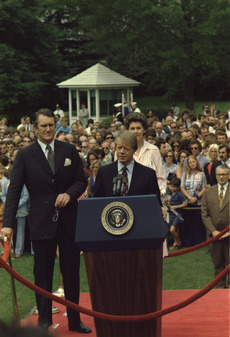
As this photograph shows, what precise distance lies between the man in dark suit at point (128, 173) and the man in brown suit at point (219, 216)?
14.1 ft

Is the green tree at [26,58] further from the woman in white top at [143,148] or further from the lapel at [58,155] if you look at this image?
the lapel at [58,155]

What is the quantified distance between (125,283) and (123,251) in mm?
256

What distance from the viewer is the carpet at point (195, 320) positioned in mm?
6443

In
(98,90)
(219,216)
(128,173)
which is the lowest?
(219,216)

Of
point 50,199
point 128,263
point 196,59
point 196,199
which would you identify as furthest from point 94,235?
point 196,59

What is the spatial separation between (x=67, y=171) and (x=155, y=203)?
1.45 metres

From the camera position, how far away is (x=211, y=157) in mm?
12367

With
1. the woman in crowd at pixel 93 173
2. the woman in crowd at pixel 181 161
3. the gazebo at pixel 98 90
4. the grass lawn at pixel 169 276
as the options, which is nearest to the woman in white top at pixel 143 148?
the grass lawn at pixel 169 276

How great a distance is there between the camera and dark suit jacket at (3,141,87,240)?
6.20m

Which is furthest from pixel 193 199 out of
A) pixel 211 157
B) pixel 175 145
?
pixel 175 145

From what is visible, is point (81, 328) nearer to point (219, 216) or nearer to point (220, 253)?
point (220, 253)

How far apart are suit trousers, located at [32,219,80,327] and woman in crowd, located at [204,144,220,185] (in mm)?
6256

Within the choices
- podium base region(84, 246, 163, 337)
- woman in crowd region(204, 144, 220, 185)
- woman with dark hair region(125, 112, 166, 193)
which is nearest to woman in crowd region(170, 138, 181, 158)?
woman in crowd region(204, 144, 220, 185)

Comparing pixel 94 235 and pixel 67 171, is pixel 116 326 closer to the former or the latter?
pixel 94 235
